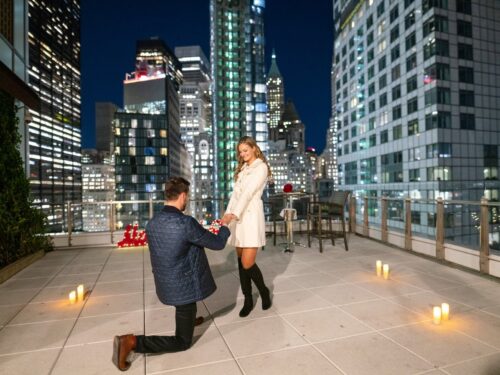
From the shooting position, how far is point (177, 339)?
9.64ft

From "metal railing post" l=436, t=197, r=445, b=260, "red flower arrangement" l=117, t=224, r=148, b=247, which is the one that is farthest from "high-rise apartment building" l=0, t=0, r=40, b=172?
"metal railing post" l=436, t=197, r=445, b=260

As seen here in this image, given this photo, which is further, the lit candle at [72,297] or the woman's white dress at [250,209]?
the lit candle at [72,297]

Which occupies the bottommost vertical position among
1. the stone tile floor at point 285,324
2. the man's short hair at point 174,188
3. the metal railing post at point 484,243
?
the stone tile floor at point 285,324

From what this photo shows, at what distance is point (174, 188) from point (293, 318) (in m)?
2.12

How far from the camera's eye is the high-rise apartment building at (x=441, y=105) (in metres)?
38.5

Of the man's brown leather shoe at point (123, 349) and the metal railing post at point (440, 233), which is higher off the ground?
the metal railing post at point (440, 233)

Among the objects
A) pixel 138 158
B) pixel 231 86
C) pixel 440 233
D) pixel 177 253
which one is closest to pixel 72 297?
pixel 177 253

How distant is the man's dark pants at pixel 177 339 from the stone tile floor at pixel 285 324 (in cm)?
12

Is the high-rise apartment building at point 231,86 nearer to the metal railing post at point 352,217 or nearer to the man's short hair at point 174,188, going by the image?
the metal railing post at point 352,217

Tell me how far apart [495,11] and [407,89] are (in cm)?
1415

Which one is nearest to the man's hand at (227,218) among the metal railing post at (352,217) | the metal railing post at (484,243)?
the metal railing post at (484,243)

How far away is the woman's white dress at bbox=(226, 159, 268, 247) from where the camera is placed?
3.74m

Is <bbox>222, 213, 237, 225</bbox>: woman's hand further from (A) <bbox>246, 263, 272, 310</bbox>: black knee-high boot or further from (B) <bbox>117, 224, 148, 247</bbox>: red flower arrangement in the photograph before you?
(B) <bbox>117, 224, 148, 247</bbox>: red flower arrangement

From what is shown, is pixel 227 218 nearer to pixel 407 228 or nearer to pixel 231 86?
pixel 407 228
